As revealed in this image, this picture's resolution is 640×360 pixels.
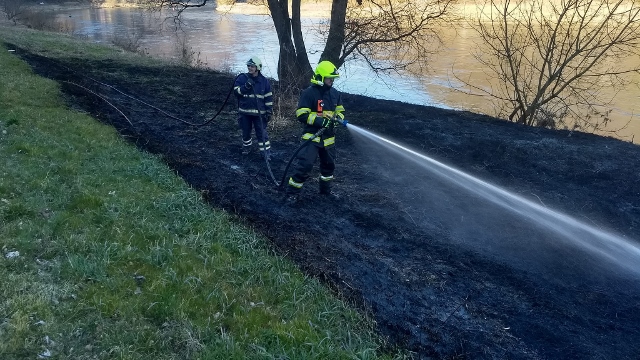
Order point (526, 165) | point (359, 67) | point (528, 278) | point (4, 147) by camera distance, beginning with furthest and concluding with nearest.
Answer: point (359, 67), point (526, 165), point (4, 147), point (528, 278)

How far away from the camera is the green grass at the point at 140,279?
379 centimetres

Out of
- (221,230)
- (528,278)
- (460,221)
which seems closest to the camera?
(528,278)

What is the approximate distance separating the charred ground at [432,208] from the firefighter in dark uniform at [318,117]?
1.44ft

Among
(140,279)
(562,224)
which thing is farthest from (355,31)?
(140,279)

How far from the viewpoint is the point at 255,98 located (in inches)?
308

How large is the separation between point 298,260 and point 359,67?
55.0 ft

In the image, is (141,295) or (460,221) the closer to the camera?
(141,295)

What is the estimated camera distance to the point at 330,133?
6551mm

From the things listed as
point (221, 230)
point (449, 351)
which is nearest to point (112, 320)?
point (221, 230)

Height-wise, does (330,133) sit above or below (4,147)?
above

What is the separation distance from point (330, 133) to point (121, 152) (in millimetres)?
3288

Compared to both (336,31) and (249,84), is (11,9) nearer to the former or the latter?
(336,31)

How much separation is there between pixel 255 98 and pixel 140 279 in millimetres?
3889

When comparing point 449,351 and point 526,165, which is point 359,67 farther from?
point 449,351
